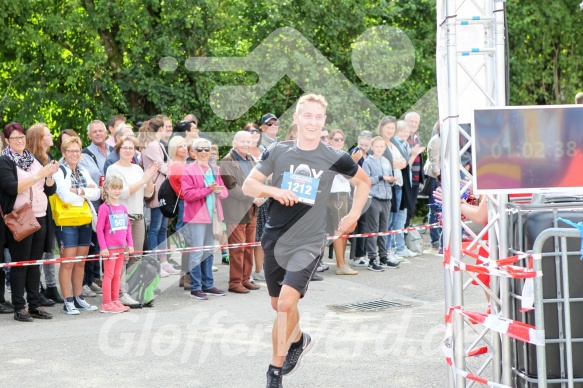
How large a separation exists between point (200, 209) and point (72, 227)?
1.60m

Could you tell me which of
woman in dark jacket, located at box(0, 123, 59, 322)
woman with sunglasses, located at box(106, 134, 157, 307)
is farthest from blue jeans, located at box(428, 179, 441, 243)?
woman in dark jacket, located at box(0, 123, 59, 322)

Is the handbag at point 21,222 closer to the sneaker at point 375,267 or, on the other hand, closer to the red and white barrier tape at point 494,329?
the red and white barrier tape at point 494,329

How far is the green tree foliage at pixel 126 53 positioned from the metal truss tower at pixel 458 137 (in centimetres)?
1021

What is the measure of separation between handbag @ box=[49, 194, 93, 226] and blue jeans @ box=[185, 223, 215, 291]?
1.37m

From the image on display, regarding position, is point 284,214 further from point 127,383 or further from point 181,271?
point 181,271

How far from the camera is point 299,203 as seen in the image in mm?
7062

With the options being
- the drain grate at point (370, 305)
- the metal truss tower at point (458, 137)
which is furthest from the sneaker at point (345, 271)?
the metal truss tower at point (458, 137)

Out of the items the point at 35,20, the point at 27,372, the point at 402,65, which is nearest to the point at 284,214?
the point at 27,372

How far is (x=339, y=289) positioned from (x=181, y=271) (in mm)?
2007

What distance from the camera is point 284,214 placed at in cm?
709

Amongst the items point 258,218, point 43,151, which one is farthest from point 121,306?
point 258,218

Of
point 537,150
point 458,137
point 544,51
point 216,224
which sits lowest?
point 216,224

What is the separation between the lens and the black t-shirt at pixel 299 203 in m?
7.07

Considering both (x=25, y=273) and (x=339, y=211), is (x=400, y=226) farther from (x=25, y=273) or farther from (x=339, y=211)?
(x=25, y=273)
